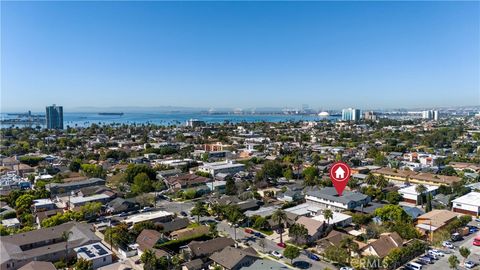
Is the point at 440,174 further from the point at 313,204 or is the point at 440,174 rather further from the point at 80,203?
the point at 80,203

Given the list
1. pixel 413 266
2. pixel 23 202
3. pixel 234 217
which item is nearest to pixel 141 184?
pixel 23 202

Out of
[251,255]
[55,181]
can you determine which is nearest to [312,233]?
[251,255]

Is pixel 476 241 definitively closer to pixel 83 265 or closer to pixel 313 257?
pixel 313 257

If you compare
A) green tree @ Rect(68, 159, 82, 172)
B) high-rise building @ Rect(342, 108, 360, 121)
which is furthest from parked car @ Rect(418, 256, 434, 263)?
high-rise building @ Rect(342, 108, 360, 121)

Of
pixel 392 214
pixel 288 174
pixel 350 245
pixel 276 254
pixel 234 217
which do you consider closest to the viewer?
pixel 350 245

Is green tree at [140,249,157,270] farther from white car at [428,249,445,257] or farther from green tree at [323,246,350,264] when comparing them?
white car at [428,249,445,257]

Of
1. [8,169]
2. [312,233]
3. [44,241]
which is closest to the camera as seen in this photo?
[44,241]

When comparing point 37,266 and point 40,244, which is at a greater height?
point 37,266
